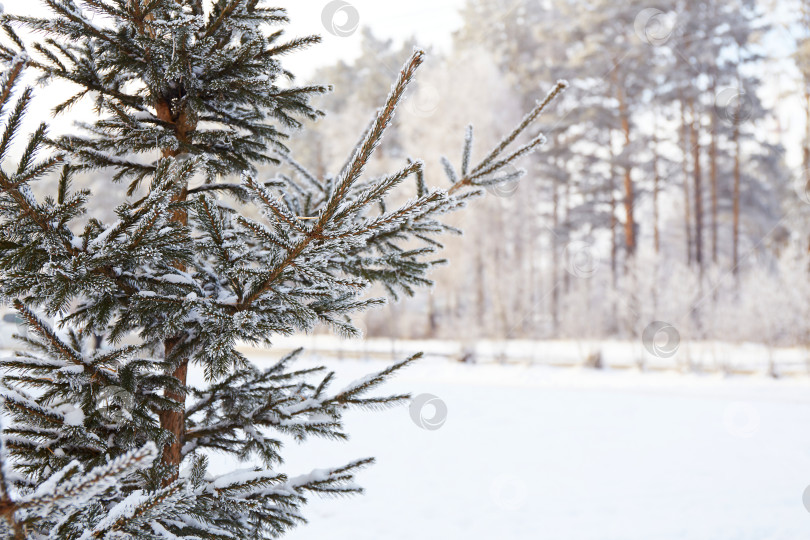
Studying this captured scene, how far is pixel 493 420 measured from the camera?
9383mm

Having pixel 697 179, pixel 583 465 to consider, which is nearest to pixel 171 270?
pixel 583 465

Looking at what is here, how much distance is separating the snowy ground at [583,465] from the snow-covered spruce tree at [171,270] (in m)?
1.24

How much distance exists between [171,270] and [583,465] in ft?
23.0

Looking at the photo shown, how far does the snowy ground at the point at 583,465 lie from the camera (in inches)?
211

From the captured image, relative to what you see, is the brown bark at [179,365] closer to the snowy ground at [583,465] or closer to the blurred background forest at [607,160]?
the snowy ground at [583,465]

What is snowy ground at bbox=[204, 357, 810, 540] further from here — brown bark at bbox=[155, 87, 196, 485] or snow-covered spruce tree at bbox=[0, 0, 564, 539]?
snow-covered spruce tree at bbox=[0, 0, 564, 539]

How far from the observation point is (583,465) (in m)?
7.16

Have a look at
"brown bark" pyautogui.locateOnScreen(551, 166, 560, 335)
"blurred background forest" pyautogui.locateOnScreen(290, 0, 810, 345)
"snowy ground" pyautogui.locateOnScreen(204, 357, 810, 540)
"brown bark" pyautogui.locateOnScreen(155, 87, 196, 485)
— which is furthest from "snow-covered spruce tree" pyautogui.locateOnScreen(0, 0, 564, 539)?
"brown bark" pyautogui.locateOnScreen(551, 166, 560, 335)

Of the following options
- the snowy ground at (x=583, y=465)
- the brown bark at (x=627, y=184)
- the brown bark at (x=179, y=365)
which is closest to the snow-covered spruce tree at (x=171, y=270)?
the brown bark at (x=179, y=365)

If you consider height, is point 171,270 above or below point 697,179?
below

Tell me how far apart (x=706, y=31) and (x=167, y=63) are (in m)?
26.1

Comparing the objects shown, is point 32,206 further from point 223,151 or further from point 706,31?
point 706,31

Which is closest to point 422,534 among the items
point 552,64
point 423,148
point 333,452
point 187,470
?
point 333,452

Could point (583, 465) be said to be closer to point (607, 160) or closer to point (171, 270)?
point (171, 270)
